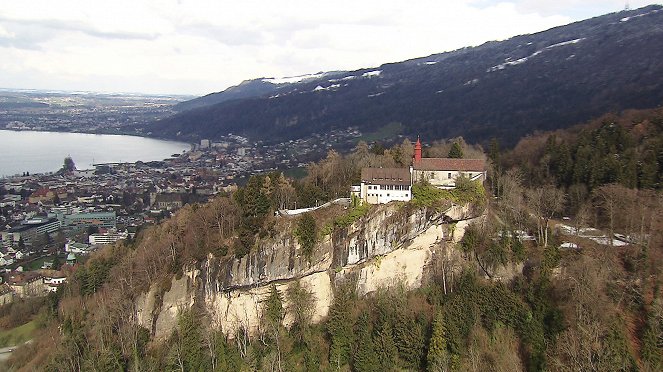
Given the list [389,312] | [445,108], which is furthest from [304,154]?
[389,312]

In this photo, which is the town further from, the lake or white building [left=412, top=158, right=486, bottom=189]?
white building [left=412, top=158, right=486, bottom=189]

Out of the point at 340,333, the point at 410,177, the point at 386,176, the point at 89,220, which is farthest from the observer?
the point at 89,220

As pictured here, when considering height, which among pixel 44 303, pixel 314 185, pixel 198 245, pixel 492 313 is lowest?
pixel 44 303

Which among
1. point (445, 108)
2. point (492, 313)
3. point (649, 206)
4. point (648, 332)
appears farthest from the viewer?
point (445, 108)

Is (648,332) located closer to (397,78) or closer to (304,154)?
(304,154)

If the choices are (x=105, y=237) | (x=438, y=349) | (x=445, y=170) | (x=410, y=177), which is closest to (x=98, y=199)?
(x=105, y=237)

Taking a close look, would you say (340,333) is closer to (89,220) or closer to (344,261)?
(344,261)

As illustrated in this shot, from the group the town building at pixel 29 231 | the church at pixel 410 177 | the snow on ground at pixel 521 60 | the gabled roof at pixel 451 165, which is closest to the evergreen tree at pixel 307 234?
the church at pixel 410 177
